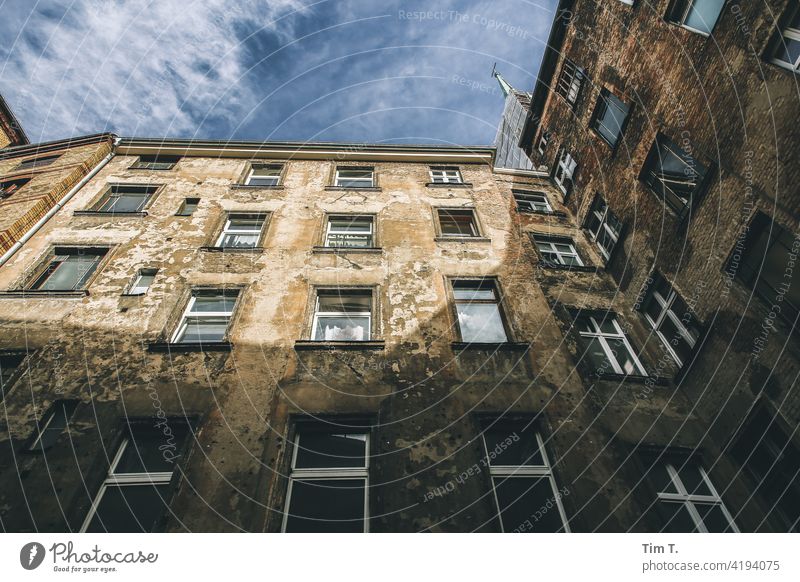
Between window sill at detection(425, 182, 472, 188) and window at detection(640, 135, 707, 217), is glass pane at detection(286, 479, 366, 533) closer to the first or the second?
window at detection(640, 135, 707, 217)

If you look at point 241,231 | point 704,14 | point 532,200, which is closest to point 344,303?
point 241,231

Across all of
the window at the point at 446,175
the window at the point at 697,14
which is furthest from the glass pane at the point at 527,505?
the window at the point at 446,175

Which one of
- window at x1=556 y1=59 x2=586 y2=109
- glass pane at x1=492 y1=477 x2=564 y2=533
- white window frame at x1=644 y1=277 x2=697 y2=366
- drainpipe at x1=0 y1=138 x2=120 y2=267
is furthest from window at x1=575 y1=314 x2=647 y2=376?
drainpipe at x1=0 y1=138 x2=120 y2=267

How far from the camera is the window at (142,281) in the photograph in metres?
8.91

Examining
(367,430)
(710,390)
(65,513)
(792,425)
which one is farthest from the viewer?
(710,390)

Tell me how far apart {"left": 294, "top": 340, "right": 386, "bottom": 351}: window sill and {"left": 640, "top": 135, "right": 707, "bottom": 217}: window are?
7.06 metres

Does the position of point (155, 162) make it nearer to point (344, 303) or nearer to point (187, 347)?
point (187, 347)

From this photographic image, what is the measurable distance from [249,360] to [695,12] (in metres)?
11.4

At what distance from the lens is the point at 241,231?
11211 mm

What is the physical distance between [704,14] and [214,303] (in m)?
11.8

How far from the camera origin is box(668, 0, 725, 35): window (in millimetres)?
7594

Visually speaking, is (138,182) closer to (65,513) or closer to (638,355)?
(65,513)
